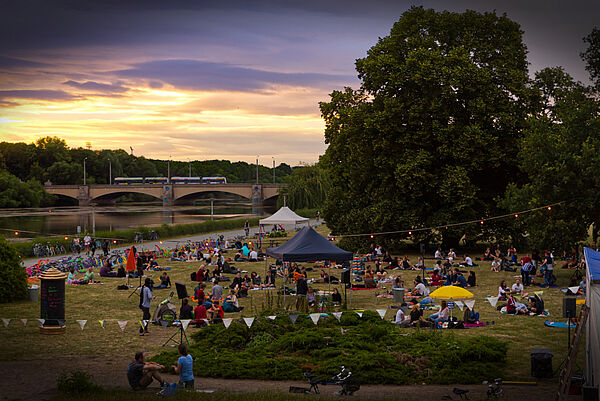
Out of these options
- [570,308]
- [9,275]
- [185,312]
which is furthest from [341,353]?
[9,275]

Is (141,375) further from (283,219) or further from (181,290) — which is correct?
(283,219)

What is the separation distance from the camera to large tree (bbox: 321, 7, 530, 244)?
121 ft

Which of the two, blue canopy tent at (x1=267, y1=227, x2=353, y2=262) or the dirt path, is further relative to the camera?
blue canopy tent at (x1=267, y1=227, x2=353, y2=262)

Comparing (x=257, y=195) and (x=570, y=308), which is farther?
(x=257, y=195)

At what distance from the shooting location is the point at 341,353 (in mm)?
15125

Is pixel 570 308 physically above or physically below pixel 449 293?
above

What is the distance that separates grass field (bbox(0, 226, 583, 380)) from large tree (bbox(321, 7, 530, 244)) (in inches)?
410

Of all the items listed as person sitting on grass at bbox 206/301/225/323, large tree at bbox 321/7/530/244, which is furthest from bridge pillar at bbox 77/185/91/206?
person sitting on grass at bbox 206/301/225/323

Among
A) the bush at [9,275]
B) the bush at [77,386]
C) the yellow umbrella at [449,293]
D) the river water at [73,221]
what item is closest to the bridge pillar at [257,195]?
the river water at [73,221]

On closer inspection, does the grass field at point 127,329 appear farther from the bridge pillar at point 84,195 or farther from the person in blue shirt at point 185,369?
the bridge pillar at point 84,195

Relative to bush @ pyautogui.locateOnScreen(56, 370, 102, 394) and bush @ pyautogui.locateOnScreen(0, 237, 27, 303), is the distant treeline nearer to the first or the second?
bush @ pyautogui.locateOnScreen(0, 237, 27, 303)

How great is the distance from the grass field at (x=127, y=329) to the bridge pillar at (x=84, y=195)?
95.6 m

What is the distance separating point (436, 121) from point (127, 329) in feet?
77.7

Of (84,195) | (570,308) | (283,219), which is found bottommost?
(570,308)
